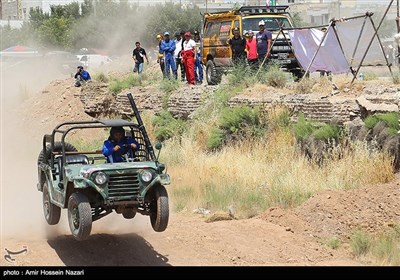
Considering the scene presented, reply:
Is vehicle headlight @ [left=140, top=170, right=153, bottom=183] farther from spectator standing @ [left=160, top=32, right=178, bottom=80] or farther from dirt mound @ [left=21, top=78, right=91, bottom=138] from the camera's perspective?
dirt mound @ [left=21, top=78, right=91, bottom=138]

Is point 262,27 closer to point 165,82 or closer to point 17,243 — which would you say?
point 165,82

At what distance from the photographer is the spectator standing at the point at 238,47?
24172mm

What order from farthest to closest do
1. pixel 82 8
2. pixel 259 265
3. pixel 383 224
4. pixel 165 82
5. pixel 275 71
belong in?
pixel 82 8, pixel 165 82, pixel 275 71, pixel 383 224, pixel 259 265

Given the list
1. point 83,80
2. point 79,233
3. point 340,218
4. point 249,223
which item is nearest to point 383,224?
point 340,218

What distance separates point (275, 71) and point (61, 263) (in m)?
12.0

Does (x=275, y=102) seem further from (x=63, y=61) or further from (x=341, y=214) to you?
(x=63, y=61)

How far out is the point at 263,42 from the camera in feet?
78.6

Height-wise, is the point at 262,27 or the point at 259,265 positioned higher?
the point at 262,27

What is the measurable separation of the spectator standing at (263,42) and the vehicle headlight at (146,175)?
11.8 metres

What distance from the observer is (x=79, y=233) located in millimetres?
12148

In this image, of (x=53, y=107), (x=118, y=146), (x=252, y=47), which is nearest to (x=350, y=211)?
(x=118, y=146)

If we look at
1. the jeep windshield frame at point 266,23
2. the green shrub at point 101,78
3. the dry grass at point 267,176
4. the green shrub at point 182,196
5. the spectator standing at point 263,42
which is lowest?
the green shrub at point 182,196

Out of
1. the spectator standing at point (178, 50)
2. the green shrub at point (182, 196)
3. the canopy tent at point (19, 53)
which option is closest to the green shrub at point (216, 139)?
the green shrub at point (182, 196)

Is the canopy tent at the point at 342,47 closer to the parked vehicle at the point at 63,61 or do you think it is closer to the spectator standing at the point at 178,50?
the spectator standing at the point at 178,50
